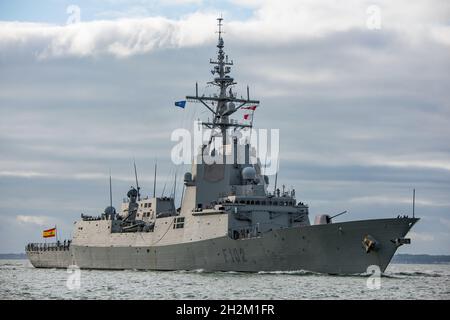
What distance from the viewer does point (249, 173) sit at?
40.6 metres

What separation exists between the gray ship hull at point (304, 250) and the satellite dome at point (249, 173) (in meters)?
4.38

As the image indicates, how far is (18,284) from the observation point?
120 feet

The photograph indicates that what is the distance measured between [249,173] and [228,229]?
4049 mm

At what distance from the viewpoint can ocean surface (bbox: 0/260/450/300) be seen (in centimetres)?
2777

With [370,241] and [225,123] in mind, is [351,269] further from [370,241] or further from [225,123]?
[225,123]

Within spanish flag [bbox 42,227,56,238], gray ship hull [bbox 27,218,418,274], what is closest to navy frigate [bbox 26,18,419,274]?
gray ship hull [bbox 27,218,418,274]

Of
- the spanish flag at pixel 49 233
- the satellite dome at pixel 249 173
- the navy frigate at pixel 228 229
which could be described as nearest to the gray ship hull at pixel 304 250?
the navy frigate at pixel 228 229

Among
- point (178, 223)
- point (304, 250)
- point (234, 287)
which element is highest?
point (178, 223)

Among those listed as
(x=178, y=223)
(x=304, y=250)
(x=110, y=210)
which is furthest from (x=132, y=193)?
(x=304, y=250)

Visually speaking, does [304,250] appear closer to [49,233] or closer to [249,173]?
[249,173]

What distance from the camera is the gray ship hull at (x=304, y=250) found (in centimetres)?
3322

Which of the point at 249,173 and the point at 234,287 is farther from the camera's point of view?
the point at 249,173

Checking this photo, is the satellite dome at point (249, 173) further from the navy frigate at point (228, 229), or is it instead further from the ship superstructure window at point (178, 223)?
the ship superstructure window at point (178, 223)

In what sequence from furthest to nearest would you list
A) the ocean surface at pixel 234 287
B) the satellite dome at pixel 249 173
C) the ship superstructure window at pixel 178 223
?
1. the ship superstructure window at pixel 178 223
2. the satellite dome at pixel 249 173
3. the ocean surface at pixel 234 287
